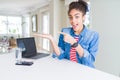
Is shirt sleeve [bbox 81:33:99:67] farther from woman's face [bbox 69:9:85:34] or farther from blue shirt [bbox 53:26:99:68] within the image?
woman's face [bbox 69:9:85:34]

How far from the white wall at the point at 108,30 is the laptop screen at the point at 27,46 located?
1.42 metres

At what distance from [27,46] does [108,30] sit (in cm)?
156

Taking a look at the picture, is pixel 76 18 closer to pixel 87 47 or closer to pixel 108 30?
pixel 87 47

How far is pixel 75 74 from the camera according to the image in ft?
3.19

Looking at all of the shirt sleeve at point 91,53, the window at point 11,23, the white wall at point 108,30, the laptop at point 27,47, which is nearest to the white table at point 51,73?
the shirt sleeve at point 91,53

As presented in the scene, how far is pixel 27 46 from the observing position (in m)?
1.54

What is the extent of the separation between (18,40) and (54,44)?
0.35 m

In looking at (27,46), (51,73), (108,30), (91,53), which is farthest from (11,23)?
(51,73)

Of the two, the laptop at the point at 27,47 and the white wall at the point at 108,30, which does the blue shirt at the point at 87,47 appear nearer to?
the laptop at the point at 27,47

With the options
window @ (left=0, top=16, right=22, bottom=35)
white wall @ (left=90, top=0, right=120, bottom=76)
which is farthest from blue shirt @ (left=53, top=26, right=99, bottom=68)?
window @ (left=0, top=16, right=22, bottom=35)

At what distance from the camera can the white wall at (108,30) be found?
2.46 meters

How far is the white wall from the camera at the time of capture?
8.09 feet

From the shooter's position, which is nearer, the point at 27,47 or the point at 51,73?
the point at 51,73

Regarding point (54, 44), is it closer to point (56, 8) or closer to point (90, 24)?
point (90, 24)
